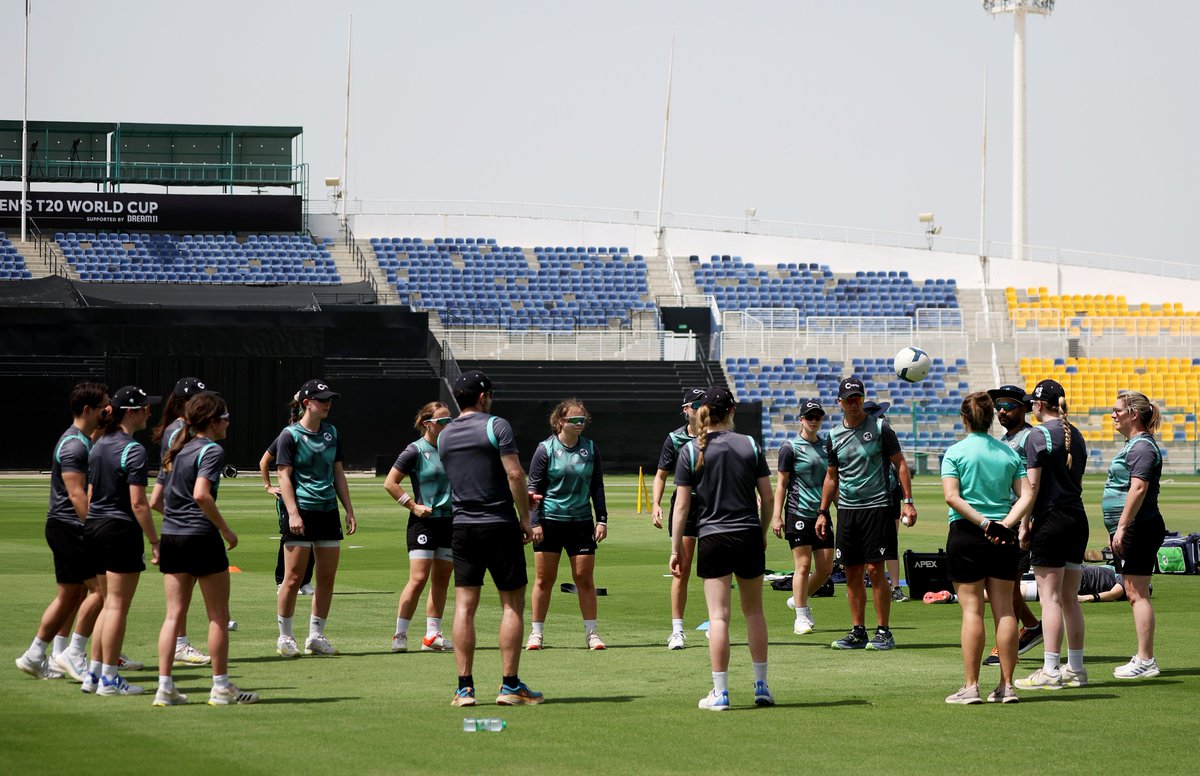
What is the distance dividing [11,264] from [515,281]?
1871 cm

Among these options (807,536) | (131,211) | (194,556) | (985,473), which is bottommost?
(807,536)

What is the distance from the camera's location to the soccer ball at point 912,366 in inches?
814

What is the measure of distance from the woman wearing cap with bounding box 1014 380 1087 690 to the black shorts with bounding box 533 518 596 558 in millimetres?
3679

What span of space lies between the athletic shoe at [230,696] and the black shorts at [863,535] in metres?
5.04

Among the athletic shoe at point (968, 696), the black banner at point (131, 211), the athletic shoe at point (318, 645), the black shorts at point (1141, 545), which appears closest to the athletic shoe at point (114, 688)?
the athletic shoe at point (318, 645)

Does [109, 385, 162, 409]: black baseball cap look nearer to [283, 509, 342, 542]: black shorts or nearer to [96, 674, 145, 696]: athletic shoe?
[96, 674, 145, 696]: athletic shoe

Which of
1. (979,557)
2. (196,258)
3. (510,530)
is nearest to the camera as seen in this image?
(510,530)

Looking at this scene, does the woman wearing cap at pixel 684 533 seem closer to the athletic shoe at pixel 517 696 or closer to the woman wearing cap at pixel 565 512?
the woman wearing cap at pixel 565 512

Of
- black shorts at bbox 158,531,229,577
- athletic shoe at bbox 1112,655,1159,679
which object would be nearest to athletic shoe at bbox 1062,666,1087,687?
athletic shoe at bbox 1112,655,1159,679

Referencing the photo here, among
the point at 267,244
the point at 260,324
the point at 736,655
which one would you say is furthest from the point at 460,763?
the point at 267,244

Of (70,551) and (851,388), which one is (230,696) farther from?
(851,388)

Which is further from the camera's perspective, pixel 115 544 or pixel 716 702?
pixel 115 544

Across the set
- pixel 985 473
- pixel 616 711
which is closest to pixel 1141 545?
pixel 985 473

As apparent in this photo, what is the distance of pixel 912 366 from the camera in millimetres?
21000
